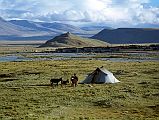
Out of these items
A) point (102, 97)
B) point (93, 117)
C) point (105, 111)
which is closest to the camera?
point (93, 117)

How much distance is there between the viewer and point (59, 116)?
27141 mm

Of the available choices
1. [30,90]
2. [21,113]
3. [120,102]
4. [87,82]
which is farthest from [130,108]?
[87,82]

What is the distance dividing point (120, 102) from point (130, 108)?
7.37 ft

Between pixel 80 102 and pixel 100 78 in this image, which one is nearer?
pixel 80 102

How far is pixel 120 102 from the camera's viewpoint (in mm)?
32562

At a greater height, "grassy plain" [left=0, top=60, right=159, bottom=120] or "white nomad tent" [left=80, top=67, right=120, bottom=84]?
"white nomad tent" [left=80, top=67, right=120, bottom=84]

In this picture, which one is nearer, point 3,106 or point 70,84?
point 3,106

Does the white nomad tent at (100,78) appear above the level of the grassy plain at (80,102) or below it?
above

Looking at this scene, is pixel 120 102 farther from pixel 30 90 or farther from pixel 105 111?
pixel 30 90

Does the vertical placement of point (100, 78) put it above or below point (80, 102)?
above

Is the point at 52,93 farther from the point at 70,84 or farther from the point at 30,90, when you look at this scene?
the point at 70,84

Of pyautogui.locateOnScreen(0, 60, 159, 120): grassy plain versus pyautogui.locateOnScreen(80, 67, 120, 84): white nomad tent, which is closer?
pyautogui.locateOnScreen(0, 60, 159, 120): grassy plain

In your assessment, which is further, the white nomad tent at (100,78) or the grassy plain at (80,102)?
the white nomad tent at (100,78)

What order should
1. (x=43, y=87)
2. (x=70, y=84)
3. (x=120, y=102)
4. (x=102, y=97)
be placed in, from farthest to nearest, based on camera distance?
(x=70, y=84), (x=43, y=87), (x=102, y=97), (x=120, y=102)
